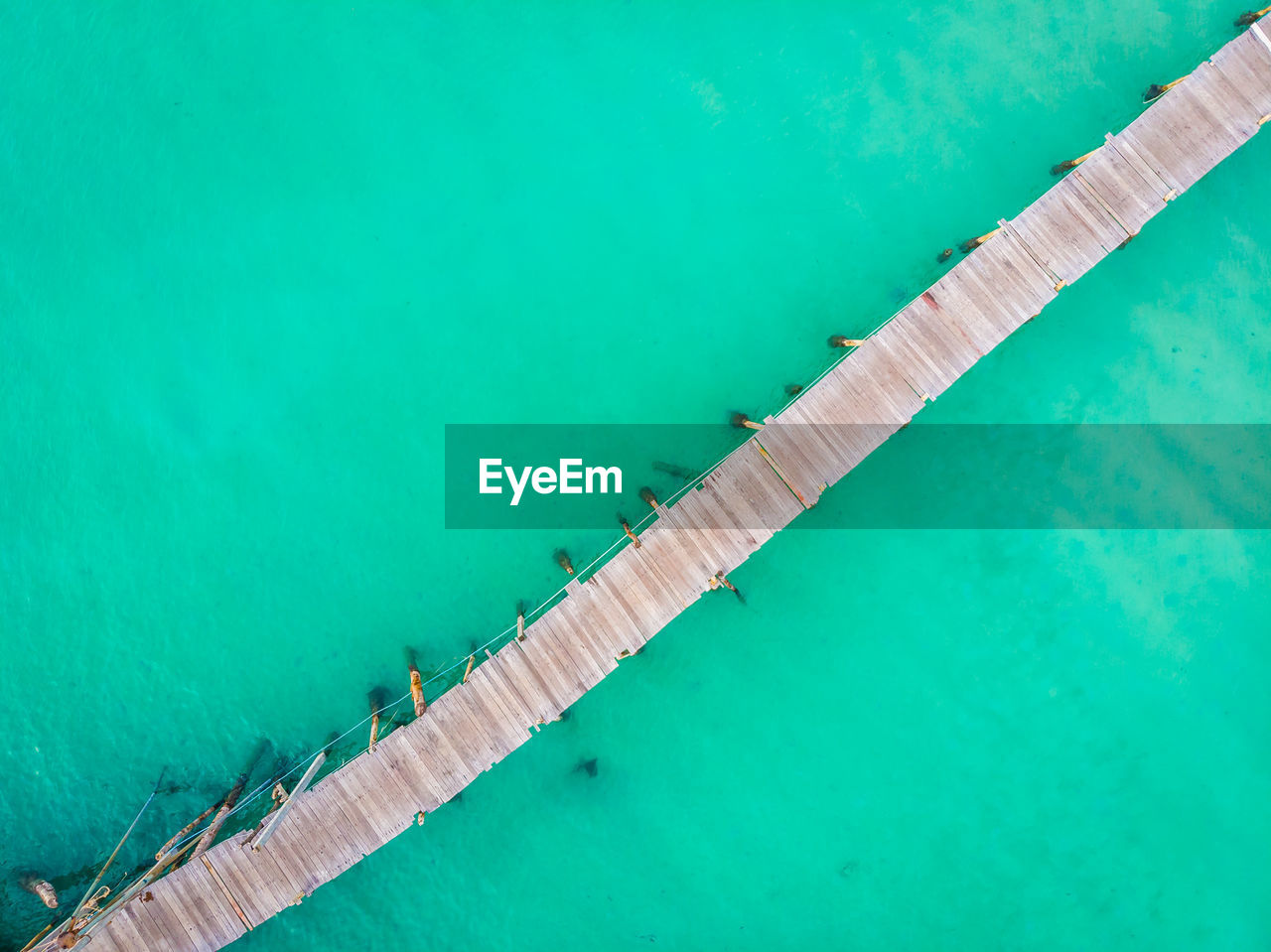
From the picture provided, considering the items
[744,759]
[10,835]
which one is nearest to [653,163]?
[744,759]

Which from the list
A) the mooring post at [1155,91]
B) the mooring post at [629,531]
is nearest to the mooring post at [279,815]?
the mooring post at [629,531]

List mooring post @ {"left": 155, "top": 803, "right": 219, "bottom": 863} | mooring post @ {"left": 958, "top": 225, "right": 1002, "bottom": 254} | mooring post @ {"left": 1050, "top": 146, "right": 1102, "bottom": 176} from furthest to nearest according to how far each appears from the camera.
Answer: mooring post @ {"left": 1050, "top": 146, "right": 1102, "bottom": 176} → mooring post @ {"left": 958, "top": 225, "right": 1002, "bottom": 254} → mooring post @ {"left": 155, "top": 803, "right": 219, "bottom": 863}

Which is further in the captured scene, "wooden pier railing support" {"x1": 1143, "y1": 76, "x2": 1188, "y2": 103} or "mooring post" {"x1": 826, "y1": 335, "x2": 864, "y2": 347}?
"wooden pier railing support" {"x1": 1143, "y1": 76, "x2": 1188, "y2": 103}

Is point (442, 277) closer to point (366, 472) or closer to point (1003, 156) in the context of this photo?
point (366, 472)

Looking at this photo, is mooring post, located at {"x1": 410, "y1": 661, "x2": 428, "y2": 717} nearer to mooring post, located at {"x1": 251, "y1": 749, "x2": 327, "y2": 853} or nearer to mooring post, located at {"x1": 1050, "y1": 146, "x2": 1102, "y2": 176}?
mooring post, located at {"x1": 251, "y1": 749, "x2": 327, "y2": 853}

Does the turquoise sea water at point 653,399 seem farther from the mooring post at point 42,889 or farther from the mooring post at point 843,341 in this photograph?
the mooring post at point 42,889

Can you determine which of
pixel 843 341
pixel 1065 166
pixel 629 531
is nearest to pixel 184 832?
pixel 629 531

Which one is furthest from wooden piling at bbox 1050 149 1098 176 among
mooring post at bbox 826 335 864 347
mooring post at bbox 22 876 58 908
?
mooring post at bbox 22 876 58 908
